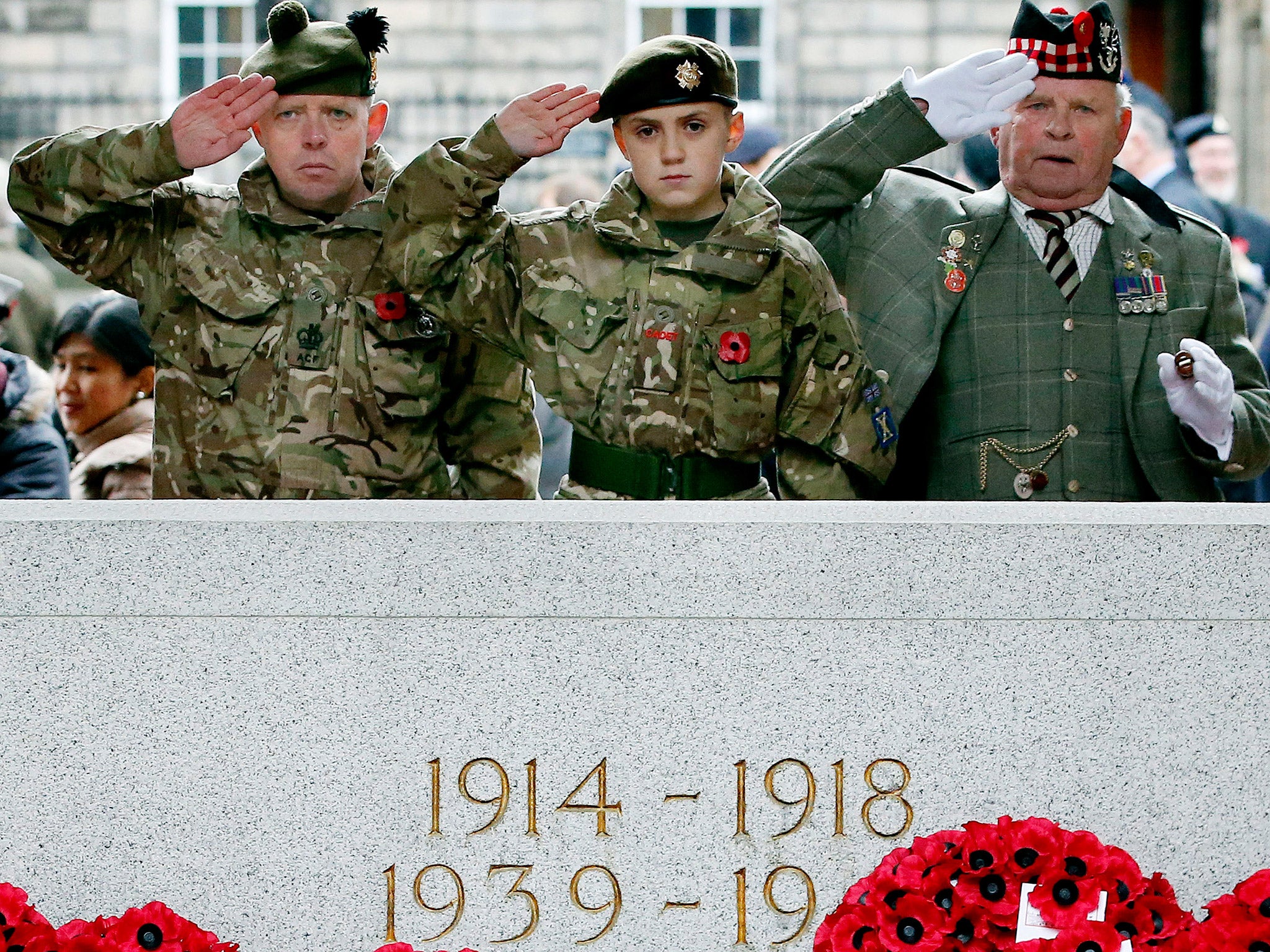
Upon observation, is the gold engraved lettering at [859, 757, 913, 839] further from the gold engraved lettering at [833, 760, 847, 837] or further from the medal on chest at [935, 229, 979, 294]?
the medal on chest at [935, 229, 979, 294]

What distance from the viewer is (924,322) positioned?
375 cm

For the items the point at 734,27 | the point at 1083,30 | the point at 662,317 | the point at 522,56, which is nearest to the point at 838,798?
the point at 662,317

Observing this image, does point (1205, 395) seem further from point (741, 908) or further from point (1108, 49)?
point (741, 908)

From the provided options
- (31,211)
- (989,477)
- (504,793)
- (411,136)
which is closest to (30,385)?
(31,211)

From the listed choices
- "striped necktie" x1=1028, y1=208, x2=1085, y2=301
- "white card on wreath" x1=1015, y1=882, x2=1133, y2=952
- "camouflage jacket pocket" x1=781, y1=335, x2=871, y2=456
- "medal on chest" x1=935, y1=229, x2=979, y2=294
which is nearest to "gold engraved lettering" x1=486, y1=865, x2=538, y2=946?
"white card on wreath" x1=1015, y1=882, x2=1133, y2=952

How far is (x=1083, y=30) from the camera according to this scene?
363cm

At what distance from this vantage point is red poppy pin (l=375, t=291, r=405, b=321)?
3549 mm

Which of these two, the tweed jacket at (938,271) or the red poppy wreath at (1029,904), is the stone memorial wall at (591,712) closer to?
the red poppy wreath at (1029,904)

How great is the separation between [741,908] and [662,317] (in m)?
1.07

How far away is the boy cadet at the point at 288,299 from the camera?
3.50 m

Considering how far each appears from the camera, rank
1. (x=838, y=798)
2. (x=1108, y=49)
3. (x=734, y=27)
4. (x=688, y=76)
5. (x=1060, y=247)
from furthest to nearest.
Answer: (x=734, y=27), (x=1060, y=247), (x=1108, y=49), (x=688, y=76), (x=838, y=798)

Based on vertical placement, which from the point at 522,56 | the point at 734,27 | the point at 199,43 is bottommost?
the point at 522,56

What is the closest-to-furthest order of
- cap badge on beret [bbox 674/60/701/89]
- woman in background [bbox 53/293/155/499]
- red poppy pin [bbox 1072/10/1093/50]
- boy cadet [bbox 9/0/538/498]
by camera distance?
cap badge on beret [bbox 674/60/701/89]
boy cadet [bbox 9/0/538/498]
red poppy pin [bbox 1072/10/1093/50]
woman in background [bbox 53/293/155/499]

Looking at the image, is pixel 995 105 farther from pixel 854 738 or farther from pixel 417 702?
pixel 417 702
